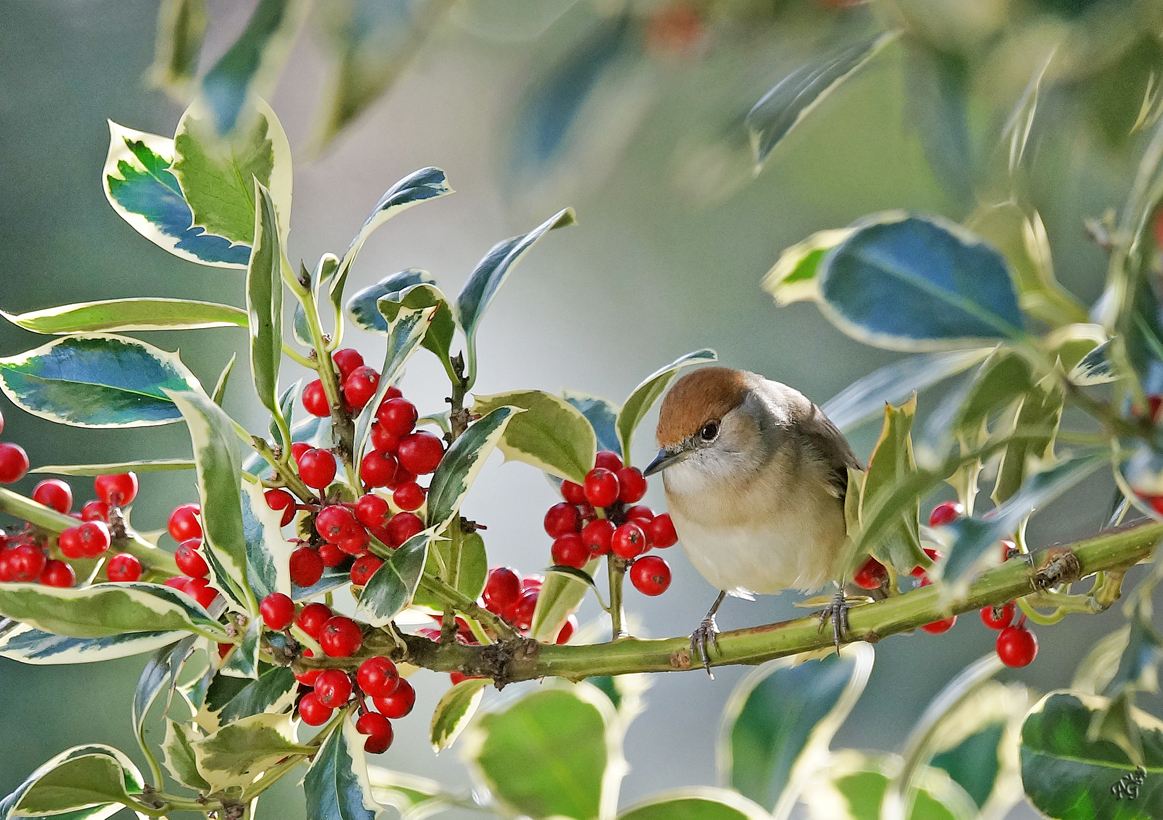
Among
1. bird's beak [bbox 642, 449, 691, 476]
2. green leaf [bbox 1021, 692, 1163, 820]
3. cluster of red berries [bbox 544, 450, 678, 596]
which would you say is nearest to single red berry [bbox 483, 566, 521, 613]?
cluster of red berries [bbox 544, 450, 678, 596]

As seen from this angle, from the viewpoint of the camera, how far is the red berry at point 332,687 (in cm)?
63

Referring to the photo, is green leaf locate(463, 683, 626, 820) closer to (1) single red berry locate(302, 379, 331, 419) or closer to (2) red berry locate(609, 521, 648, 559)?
(2) red berry locate(609, 521, 648, 559)

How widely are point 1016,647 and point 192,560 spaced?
56cm

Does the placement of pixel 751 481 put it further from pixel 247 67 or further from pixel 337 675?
pixel 247 67

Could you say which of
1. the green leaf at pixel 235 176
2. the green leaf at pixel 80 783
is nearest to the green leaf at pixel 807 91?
the green leaf at pixel 235 176

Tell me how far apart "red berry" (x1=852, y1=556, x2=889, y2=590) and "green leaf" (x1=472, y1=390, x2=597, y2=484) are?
21cm

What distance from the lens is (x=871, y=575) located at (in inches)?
28.6

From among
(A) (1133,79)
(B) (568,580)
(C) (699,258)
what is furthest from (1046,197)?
(C) (699,258)

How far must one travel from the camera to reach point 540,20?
250mm

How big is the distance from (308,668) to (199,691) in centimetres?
11

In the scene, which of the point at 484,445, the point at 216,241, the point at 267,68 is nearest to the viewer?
the point at 267,68

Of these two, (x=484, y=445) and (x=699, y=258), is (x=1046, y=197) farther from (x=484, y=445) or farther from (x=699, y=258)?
Answer: (x=699, y=258)

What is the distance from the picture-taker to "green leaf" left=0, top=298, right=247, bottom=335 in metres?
0.67

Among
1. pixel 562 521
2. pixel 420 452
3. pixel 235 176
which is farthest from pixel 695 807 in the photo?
pixel 235 176
